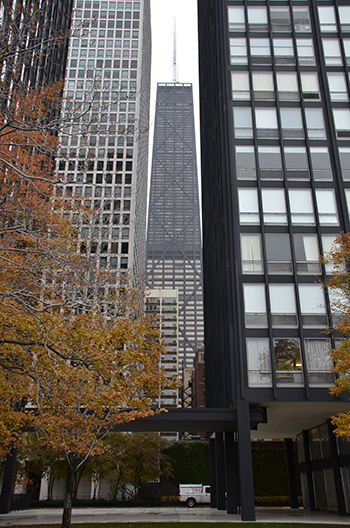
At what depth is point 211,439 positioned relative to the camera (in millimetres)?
38500

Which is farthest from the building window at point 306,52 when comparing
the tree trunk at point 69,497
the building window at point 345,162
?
the tree trunk at point 69,497

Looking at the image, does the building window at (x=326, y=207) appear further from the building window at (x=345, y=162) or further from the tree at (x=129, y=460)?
the tree at (x=129, y=460)

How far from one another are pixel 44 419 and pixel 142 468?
30.0 metres

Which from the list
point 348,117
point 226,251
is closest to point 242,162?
point 226,251

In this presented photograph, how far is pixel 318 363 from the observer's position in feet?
82.9

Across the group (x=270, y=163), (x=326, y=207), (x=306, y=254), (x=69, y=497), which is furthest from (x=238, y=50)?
(x=69, y=497)

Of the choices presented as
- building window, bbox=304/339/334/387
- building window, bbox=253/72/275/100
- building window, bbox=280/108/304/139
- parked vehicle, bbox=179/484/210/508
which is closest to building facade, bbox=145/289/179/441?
parked vehicle, bbox=179/484/210/508

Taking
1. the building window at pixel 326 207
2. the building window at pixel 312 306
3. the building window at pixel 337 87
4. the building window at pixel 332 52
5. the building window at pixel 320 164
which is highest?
the building window at pixel 332 52

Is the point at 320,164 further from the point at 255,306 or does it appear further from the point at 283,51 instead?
the point at 255,306

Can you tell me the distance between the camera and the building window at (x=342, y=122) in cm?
3089

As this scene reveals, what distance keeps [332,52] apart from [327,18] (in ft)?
10.9

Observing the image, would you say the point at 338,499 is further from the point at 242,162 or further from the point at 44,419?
the point at 242,162

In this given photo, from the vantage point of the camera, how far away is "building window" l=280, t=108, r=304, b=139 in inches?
1224

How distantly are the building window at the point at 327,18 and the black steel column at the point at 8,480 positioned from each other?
3849 cm
